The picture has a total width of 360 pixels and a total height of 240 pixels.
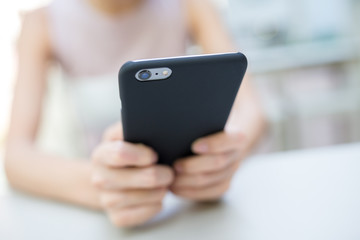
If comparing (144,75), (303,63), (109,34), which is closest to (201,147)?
(144,75)

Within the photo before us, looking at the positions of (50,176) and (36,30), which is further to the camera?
(36,30)

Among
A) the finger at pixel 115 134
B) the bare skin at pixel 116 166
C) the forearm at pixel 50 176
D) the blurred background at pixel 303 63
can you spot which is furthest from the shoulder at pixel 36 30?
the blurred background at pixel 303 63

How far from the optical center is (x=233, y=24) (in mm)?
1823

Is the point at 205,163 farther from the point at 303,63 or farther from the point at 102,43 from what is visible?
the point at 303,63

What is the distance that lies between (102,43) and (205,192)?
463 mm

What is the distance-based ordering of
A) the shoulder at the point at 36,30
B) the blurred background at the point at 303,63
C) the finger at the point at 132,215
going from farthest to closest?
the blurred background at the point at 303,63
the shoulder at the point at 36,30
the finger at the point at 132,215

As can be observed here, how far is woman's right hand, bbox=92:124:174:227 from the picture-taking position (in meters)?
0.36

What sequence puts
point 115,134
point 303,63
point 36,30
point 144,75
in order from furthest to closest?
point 303,63, point 36,30, point 115,134, point 144,75

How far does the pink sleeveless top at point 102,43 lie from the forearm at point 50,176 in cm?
24

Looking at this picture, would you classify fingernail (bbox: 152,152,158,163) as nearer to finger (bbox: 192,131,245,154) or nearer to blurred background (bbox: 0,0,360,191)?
finger (bbox: 192,131,245,154)

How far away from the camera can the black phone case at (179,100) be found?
276mm

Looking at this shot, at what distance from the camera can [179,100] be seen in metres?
0.32

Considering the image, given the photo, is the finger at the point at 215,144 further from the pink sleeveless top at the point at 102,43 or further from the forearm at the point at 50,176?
the pink sleeveless top at the point at 102,43

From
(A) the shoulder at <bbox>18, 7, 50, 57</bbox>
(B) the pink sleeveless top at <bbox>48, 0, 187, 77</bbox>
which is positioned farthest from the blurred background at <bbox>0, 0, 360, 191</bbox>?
(A) the shoulder at <bbox>18, 7, 50, 57</bbox>
